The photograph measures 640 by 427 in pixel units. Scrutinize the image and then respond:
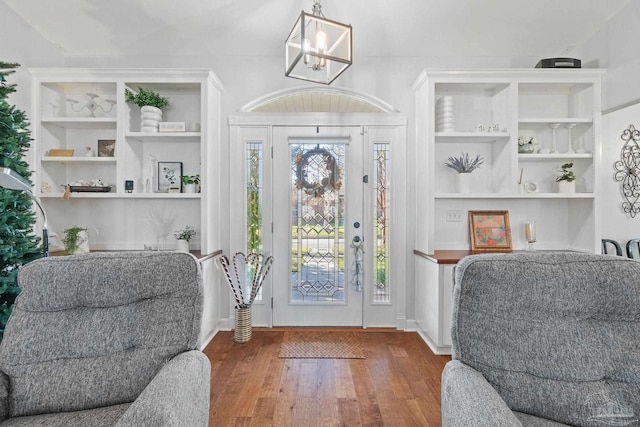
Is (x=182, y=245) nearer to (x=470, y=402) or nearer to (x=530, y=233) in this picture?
(x=470, y=402)

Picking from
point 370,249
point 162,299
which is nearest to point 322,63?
point 162,299

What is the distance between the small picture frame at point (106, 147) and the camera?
3553 mm

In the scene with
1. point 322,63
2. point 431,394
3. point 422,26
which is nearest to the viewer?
point 322,63

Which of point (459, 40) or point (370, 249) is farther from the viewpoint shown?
point (370, 249)

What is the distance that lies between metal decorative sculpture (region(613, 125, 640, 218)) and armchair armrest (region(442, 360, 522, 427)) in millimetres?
2981

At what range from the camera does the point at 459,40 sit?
3.44 meters

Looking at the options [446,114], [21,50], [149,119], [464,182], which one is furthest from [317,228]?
[21,50]

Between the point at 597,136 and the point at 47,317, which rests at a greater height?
the point at 597,136

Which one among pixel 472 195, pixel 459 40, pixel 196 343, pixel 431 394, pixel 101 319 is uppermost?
pixel 459 40

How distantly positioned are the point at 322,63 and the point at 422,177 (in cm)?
175

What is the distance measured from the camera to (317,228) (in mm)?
3748

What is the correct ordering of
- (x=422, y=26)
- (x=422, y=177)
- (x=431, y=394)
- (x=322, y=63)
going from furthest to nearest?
(x=422, y=177) < (x=422, y=26) < (x=431, y=394) < (x=322, y=63)

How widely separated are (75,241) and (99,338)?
7.15ft

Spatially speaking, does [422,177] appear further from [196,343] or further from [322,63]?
[196,343]
